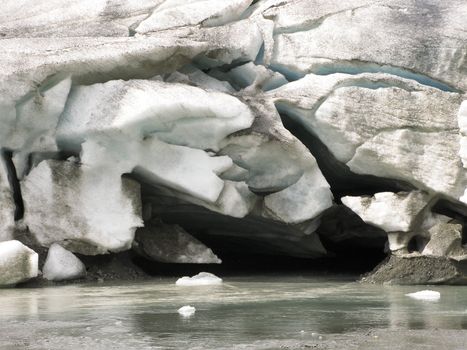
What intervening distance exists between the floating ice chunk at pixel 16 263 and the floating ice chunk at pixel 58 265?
1.58 ft

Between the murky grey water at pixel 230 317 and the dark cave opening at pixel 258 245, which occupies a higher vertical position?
the murky grey water at pixel 230 317

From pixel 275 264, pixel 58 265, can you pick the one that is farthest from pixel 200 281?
pixel 275 264

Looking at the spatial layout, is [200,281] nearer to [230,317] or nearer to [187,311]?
[187,311]

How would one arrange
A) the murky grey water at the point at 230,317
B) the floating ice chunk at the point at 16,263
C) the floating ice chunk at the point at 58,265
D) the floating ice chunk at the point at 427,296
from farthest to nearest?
the floating ice chunk at the point at 58,265, the floating ice chunk at the point at 16,263, the floating ice chunk at the point at 427,296, the murky grey water at the point at 230,317

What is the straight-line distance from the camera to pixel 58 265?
9953mm

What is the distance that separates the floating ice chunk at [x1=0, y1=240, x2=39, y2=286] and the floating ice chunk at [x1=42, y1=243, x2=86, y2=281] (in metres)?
0.48

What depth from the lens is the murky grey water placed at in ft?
17.9

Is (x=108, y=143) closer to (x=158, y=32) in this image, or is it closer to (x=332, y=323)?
(x=158, y=32)

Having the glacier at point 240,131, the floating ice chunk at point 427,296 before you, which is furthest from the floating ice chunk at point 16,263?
the floating ice chunk at point 427,296

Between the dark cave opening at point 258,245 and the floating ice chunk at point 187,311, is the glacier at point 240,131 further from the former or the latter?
the floating ice chunk at point 187,311

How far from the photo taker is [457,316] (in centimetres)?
659

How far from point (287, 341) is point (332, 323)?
89 cm

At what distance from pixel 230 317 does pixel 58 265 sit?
3886 mm

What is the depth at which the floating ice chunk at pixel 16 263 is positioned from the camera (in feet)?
30.3
